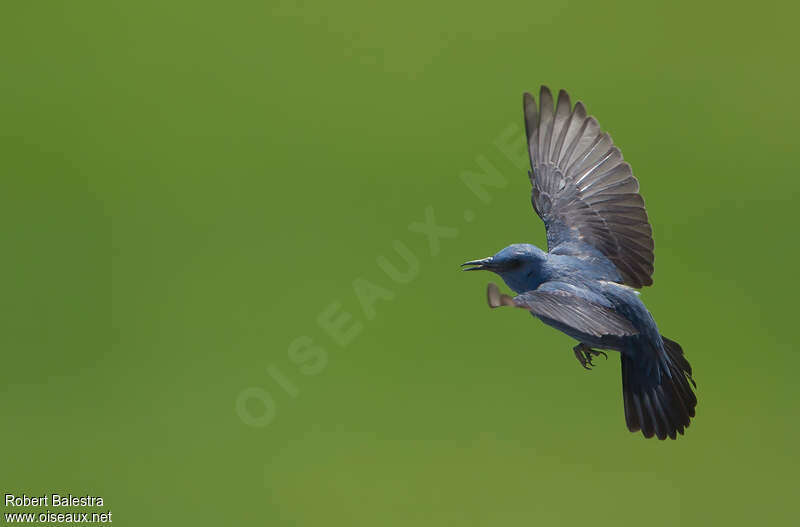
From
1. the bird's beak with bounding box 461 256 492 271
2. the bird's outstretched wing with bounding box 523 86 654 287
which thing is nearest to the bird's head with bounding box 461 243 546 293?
the bird's beak with bounding box 461 256 492 271

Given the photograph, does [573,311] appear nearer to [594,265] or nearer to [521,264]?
[521,264]

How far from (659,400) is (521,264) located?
3.27ft

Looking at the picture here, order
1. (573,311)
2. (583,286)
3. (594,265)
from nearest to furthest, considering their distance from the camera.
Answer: (573,311) → (583,286) → (594,265)

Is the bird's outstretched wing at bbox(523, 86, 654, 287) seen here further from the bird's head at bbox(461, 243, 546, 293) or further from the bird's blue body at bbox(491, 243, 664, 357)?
the bird's head at bbox(461, 243, 546, 293)

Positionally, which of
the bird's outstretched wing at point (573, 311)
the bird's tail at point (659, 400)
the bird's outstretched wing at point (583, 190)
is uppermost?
the bird's outstretched wing at point (583, 190)

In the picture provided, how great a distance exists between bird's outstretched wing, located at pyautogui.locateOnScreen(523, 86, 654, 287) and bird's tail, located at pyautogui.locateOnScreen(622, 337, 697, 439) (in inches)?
23.1

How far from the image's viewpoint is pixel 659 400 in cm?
477

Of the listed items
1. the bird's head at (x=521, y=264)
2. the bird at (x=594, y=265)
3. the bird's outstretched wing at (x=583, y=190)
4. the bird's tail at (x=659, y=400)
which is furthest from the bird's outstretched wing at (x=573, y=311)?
the bird's outstretched wing at (x=583, y=190)

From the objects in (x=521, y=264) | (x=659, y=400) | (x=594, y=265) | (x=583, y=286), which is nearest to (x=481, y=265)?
(x=521, y=264)

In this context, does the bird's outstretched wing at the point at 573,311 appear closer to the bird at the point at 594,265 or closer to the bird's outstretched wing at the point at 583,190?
the bird at the point at 594,265

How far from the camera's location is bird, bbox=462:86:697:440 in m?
4.40

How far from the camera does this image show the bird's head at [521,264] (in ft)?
15.3

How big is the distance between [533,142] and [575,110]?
326 mm

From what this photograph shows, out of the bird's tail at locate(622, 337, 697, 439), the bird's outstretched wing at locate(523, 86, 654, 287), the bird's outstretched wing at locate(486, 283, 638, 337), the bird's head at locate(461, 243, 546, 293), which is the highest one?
the bird's outstretched wing at locate(523, 86, 654, 287)
